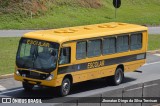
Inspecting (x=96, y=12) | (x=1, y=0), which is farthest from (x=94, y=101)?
(x=96, y=12)

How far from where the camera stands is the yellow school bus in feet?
66.9

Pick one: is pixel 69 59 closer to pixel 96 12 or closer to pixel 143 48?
pixel 143 48

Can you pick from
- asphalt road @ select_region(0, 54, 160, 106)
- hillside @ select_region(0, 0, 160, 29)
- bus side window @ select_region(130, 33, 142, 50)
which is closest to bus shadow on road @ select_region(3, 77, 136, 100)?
asphalt road @ select_region(0, 54, 160, 106)

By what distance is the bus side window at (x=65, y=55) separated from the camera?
67.2ft

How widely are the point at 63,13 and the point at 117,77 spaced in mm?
27322

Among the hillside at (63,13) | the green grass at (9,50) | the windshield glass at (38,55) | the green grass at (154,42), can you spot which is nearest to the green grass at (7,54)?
the green grass at (9,50)

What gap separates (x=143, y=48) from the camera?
83.3ft

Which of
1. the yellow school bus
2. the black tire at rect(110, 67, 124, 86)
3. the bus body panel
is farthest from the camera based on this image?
the black tire at rect(110, 67, 124, 86)

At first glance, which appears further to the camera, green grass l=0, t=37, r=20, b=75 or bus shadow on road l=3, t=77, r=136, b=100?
green grass l=0, t=37, r=20, b=75

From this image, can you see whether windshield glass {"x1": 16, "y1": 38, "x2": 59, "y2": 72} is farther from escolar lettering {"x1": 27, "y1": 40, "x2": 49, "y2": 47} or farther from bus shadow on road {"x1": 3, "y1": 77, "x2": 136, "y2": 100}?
bus shadow on road {"x1": 3, "y1": 77, "x2": 136, "y2": 100}

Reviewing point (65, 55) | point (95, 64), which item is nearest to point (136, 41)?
point (95, 64)

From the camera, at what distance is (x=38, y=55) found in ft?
67.7

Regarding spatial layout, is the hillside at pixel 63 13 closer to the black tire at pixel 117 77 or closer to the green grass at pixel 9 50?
the green grass at pixel 9 50

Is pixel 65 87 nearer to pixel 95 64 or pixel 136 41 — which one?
pixel 95 64
